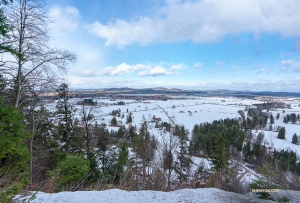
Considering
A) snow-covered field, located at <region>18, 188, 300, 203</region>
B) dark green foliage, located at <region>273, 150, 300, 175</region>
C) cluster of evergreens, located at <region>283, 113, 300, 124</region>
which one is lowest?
cluster of evergreens, located at <region>283, 113, 300, 124</region>

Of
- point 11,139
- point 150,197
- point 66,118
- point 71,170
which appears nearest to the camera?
point 150,197

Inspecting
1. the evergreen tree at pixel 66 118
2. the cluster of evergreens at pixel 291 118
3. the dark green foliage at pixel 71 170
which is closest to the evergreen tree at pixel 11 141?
the dark green foliage at pixel 71 170

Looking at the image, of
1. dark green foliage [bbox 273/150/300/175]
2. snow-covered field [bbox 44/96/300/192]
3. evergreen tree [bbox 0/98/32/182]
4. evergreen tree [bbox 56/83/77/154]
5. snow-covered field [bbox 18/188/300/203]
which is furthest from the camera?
evergreen tree [bbox 56/83/77/154]

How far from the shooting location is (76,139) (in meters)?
11.7

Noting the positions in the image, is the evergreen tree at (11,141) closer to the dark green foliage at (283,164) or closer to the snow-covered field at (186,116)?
the snow-covered field at (186,116)

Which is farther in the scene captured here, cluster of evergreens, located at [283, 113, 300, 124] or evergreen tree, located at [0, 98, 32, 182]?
cluster of evergreens, located at [283, 113, 300, 124]

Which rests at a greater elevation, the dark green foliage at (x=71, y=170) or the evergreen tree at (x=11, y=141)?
the evergreen tree at (x=11, y=141)

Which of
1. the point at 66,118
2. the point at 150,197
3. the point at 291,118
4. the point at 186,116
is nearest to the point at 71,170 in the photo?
the point at 150,197

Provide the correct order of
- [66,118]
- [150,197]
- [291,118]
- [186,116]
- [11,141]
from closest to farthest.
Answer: [150,197] < [11,141] < [66,118] < [291,118] < [186,116]

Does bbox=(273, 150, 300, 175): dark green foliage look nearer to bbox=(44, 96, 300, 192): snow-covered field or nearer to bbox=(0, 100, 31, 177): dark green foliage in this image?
bbox=(44, 96, 300, 192): snow-covered field

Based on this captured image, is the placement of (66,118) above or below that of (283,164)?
above

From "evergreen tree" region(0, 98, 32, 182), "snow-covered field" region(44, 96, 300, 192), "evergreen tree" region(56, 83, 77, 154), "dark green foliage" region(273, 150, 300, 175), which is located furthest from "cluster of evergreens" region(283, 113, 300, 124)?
"evergreen tree" region(0, 98, 32, 182)

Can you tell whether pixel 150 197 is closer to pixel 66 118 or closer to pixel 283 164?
pixel 283 164

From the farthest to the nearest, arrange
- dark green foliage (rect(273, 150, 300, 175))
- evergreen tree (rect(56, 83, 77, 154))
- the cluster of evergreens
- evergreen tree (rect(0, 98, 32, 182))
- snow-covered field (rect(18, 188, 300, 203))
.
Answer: the cluster of evergreens, evergreen tree (rect(56, 83, 77, 154)), dark green foliage (rect(273, 150, 300, 175)), evergreen tree (rect(0, 98, 32, 182)), snow-covered field (rect(18, 188, 300, 203))
